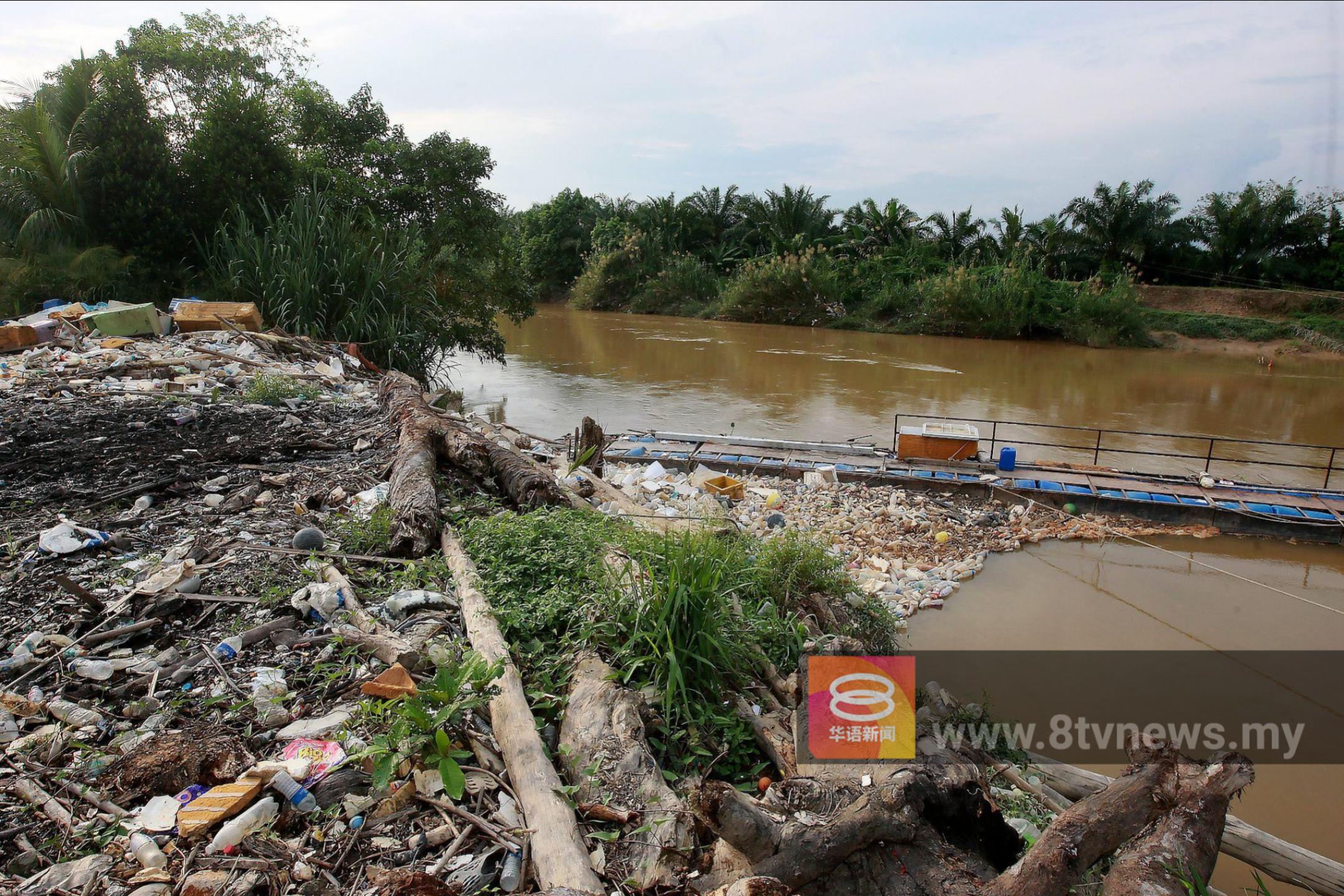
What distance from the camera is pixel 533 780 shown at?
2.19 metres

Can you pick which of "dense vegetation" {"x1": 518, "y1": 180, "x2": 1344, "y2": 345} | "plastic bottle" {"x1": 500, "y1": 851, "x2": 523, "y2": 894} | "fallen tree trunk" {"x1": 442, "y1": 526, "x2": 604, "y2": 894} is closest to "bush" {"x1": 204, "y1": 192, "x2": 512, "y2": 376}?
"fallen tree trunk" {"x1": 442, "y1": 526, "x2": 604, "y2": 894}

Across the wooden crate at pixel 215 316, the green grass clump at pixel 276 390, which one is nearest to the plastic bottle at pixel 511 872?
the green grass clump at pixel 276 390

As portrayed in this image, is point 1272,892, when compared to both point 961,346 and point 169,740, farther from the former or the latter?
point 961,346

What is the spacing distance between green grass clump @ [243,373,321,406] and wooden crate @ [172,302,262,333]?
81.1 inches

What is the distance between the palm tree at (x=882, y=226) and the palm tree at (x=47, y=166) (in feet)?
90.1

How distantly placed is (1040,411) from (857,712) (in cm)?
1391

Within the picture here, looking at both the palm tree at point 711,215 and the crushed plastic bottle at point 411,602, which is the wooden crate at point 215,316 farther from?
the palm tree at point 711,215

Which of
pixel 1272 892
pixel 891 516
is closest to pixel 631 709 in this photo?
pixel 1272 892

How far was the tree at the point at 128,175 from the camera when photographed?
34.0 feet

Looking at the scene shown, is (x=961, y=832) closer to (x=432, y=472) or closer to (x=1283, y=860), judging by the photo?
(x=1283, y=860)

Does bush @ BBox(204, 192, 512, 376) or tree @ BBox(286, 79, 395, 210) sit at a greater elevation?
tree @ BBox(286, 79, 395, 210)

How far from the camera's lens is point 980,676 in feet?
16.7

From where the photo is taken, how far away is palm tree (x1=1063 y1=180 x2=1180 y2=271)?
26203mm

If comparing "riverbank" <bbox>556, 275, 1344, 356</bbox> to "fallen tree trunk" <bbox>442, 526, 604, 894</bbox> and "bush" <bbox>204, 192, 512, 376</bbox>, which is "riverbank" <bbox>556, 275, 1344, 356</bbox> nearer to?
"bush" <bbox>204, 192, 512, 376</bbox>
